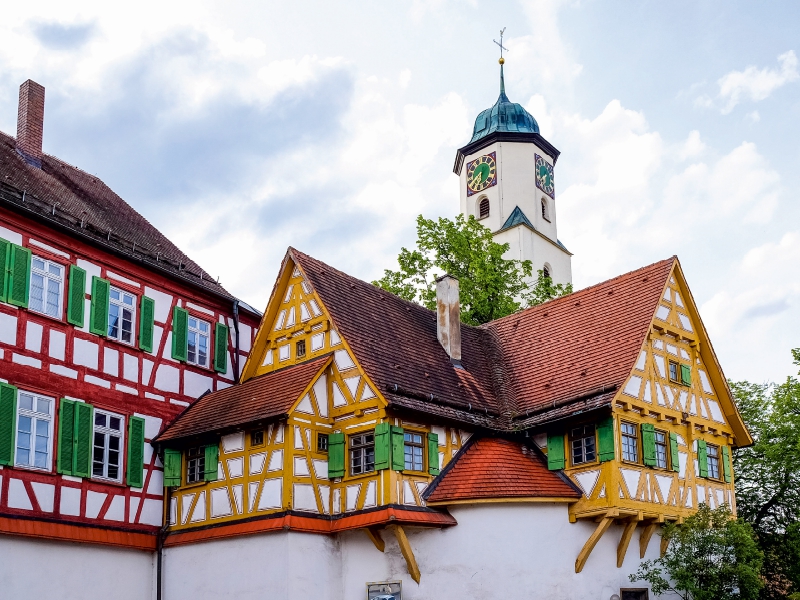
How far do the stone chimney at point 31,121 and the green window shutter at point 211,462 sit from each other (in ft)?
27.3

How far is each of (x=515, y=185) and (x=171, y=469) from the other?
37906 mm

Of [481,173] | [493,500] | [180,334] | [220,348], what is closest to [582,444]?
[493,500]

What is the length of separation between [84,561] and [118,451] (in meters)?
2.50

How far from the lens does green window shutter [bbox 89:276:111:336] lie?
22.2 meters

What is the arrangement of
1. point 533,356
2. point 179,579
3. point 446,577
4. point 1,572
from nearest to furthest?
point 1,572 → point 446,577 → point 179,579 → point 533,356

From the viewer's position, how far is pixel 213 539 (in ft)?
70.7

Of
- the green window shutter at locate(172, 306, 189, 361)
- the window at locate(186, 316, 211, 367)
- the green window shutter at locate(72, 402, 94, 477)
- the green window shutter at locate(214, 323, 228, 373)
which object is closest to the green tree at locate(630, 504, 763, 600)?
the green window shutter at locate(214, 323, 228, 373)

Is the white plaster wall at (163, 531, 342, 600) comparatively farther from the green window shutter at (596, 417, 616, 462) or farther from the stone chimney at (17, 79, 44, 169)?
the stone chimney at (17, 79, 44, 169)

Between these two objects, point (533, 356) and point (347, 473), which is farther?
point (533, 356)

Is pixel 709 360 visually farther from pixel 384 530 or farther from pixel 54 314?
pixel 54 314

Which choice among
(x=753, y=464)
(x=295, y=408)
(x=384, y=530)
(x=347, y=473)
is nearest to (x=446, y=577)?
(x=384, y=530)

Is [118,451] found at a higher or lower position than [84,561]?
higher

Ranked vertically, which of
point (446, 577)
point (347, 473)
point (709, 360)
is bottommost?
point (446, 577)

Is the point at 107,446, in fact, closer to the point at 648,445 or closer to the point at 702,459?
the point at 648,445
